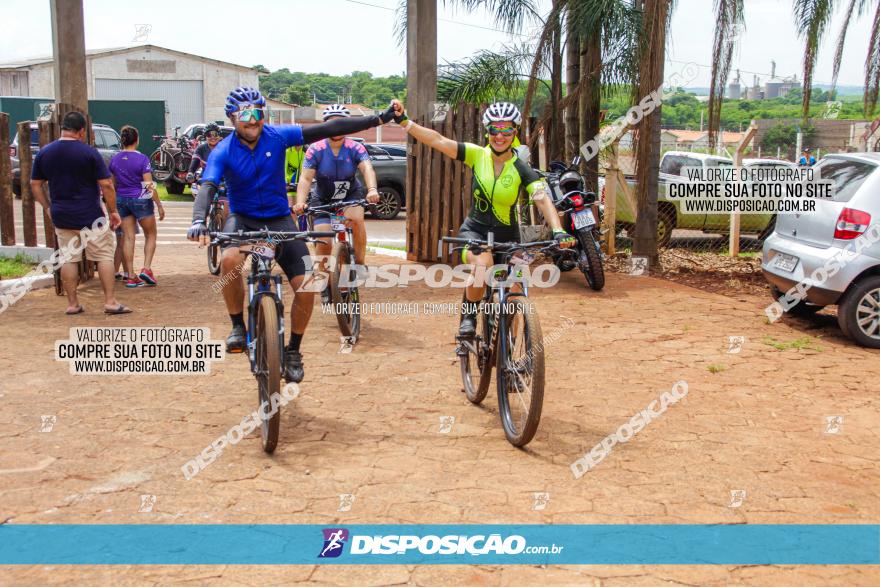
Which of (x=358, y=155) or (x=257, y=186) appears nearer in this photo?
(x=257, y=186)

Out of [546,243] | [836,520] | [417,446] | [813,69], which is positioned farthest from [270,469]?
[813,69]

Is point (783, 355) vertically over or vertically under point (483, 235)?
under

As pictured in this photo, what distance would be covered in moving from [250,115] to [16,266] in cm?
682

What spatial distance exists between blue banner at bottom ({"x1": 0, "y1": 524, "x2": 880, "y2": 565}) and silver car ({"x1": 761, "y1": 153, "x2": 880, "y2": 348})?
4122 millimetres

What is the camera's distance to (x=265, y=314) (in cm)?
541

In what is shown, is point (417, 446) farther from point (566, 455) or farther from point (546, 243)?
point (546, 243)

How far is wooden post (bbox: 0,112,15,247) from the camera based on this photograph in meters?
10.9

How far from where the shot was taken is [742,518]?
453 cm

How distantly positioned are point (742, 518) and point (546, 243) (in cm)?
196

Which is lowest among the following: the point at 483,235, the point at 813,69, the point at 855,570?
the point at 855,570

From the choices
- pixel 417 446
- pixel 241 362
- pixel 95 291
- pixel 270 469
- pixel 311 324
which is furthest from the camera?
pixel 95 291

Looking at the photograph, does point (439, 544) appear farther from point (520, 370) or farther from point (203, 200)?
point (203, 200)

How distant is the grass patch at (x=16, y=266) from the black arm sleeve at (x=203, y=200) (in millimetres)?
5938

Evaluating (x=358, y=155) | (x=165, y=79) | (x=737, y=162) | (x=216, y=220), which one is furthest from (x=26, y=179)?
(x=165, y=79)
